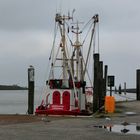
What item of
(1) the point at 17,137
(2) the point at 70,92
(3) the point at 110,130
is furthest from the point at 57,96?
(1) the point at 17,137

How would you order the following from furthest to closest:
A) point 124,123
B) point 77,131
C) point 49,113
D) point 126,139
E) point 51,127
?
1. point 49,113
2. point 124,123
3. point 51,127
4. point 77,131
5. point 126,139

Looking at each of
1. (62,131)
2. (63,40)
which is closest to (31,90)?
(63,40)

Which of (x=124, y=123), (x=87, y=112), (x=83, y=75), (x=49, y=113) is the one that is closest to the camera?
(x=124, y=123)

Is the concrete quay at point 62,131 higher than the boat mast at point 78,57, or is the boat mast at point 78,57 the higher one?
the boat mast at point 78,57

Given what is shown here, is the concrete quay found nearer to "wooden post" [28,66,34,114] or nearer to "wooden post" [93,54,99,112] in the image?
"wooden post" [93,54,99,112]

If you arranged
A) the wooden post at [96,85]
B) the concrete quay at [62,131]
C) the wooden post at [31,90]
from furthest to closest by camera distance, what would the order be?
the wooden post at [31,90], the wooden post at [96,85], the concrete quay at [62,131]

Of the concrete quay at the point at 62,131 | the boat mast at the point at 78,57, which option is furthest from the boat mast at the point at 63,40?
the concrete quay at the point at 62,131

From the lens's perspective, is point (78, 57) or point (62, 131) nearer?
point (62, 131)

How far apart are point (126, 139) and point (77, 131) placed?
8.72ft

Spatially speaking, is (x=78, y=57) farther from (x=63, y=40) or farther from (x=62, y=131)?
(x=62, y=131)

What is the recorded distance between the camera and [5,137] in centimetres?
1638

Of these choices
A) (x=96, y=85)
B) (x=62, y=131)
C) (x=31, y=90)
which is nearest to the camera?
(x=62, y=131)

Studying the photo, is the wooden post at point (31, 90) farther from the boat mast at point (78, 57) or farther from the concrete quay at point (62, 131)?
the concrete quay at point (62, 131)

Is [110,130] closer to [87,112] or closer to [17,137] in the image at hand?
[17,137]
